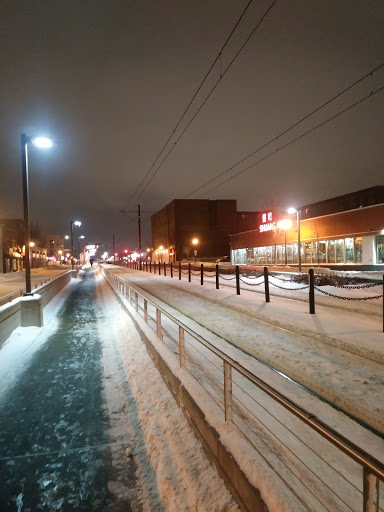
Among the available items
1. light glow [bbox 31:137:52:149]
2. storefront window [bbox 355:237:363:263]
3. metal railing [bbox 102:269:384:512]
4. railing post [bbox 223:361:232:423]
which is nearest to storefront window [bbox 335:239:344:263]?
storefront window [bbox 355:237:363:263]

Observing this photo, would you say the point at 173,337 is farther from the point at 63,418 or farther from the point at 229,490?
the point at 229,490

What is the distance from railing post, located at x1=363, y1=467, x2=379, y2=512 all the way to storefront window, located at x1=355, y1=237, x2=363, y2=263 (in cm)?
3331

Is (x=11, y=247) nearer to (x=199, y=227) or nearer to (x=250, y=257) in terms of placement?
(x=199, y=227)

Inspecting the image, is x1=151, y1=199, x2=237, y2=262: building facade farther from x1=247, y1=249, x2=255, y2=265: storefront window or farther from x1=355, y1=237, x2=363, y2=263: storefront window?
x1=355, y1=237, x2=363, y2=263: storefront window

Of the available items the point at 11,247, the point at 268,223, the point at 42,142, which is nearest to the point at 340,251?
the point at 268,223

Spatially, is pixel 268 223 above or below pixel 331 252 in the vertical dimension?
above

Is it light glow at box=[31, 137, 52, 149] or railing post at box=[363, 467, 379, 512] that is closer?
railing post at box=[363, 467, 379, 512]

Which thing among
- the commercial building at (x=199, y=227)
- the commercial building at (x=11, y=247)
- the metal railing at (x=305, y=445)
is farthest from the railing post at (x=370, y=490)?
the commercial building at (x=199, y=227)

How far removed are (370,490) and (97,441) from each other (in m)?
3.81

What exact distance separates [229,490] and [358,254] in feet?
108

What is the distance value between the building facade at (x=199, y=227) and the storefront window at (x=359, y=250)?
156ft

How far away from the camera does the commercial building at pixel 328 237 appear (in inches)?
1223

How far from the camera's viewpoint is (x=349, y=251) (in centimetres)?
3400

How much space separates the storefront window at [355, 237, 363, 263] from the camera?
3228cm
